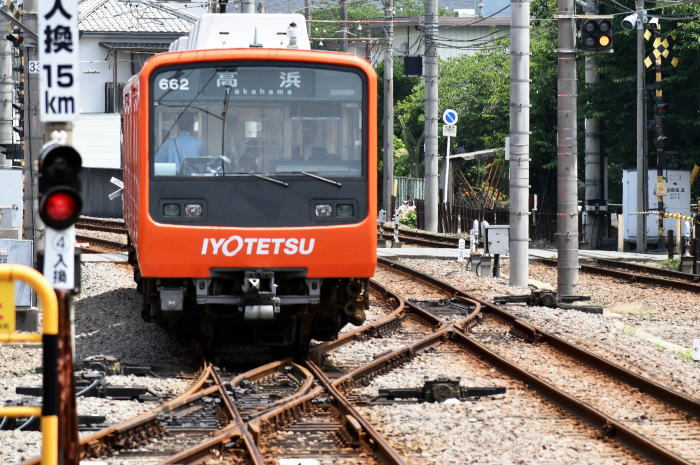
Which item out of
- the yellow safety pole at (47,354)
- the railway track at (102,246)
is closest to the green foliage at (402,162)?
the railway track at (102,246)

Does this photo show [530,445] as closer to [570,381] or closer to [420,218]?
[570,381]

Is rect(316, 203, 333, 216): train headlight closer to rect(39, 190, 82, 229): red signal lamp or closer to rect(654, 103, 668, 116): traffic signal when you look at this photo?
rect(39, 190, 82, 229): red signal lamp

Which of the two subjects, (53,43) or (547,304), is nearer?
(53,43)

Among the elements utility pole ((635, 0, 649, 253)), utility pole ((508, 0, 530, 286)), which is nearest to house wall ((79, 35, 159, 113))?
utility pole ((635, 0, 649, 253))

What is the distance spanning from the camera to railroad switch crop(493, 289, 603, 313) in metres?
19.1

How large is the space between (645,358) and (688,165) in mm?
22581

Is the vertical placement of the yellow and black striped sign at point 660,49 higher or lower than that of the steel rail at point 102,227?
higher

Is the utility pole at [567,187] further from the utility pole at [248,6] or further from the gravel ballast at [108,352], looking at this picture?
the utility pole at [248,6]

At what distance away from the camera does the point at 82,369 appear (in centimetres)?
1220

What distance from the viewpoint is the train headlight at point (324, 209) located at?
12.9 metres

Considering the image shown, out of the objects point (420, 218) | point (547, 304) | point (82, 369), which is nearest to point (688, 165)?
point (420, 218)

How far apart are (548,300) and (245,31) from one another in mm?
7466

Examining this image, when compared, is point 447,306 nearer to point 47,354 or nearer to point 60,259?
point 60,259

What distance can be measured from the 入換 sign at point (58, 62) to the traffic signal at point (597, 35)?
13.6 meters
